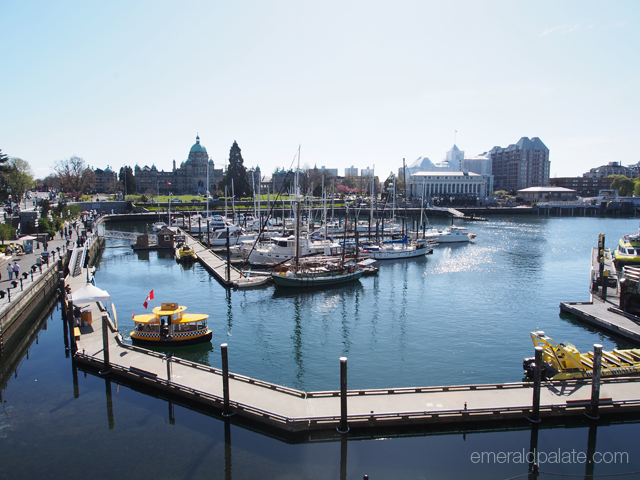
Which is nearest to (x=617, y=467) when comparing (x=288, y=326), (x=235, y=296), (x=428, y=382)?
(x=428, y=382)

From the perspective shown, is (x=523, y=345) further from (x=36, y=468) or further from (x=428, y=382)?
(x=36, y=468)

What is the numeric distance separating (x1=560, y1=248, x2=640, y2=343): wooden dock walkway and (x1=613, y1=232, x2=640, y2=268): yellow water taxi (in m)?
8.98

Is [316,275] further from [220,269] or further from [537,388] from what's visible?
[537,388]

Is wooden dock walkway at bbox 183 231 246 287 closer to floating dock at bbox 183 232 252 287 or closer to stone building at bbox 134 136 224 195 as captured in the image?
floating dock at bbox 183 232 252 287

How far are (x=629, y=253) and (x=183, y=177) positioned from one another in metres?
158

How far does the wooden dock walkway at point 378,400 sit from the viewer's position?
1717 cm

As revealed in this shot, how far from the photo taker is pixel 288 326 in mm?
31953

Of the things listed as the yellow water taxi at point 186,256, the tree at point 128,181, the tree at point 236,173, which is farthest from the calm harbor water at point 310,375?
the tree at point 128,181

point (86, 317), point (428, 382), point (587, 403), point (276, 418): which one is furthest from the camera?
point (86, 317)

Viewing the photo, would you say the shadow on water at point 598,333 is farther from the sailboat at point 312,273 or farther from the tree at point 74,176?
the tree at point 74,176

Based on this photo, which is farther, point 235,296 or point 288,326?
point 235,296

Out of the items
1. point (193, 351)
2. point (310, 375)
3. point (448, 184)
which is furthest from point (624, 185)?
point (193, 351)

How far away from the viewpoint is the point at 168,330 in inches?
1050

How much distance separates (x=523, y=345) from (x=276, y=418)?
60.2 ft
